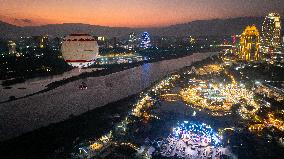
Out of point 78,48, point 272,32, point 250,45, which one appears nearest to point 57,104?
point 78,48

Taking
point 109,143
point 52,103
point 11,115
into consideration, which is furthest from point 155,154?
point 52,103

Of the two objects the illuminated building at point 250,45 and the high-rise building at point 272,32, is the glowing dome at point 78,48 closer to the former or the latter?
the illuminated building at point 250,45

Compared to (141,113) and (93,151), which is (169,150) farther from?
(141,113)

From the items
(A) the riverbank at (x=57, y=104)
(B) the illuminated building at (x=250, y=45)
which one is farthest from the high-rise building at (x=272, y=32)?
(A) the riverbank at (x=57, y=104)

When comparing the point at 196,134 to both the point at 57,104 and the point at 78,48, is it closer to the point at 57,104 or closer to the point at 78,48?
the point at 78,48

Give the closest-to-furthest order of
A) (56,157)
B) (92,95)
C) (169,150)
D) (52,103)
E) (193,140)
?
(56,157), (169,150), (193,140), (52,103), (92,95)

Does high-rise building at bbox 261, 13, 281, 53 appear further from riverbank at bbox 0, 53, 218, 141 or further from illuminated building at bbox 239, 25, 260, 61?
riverbank at bbox 0, 53, 218, 141
